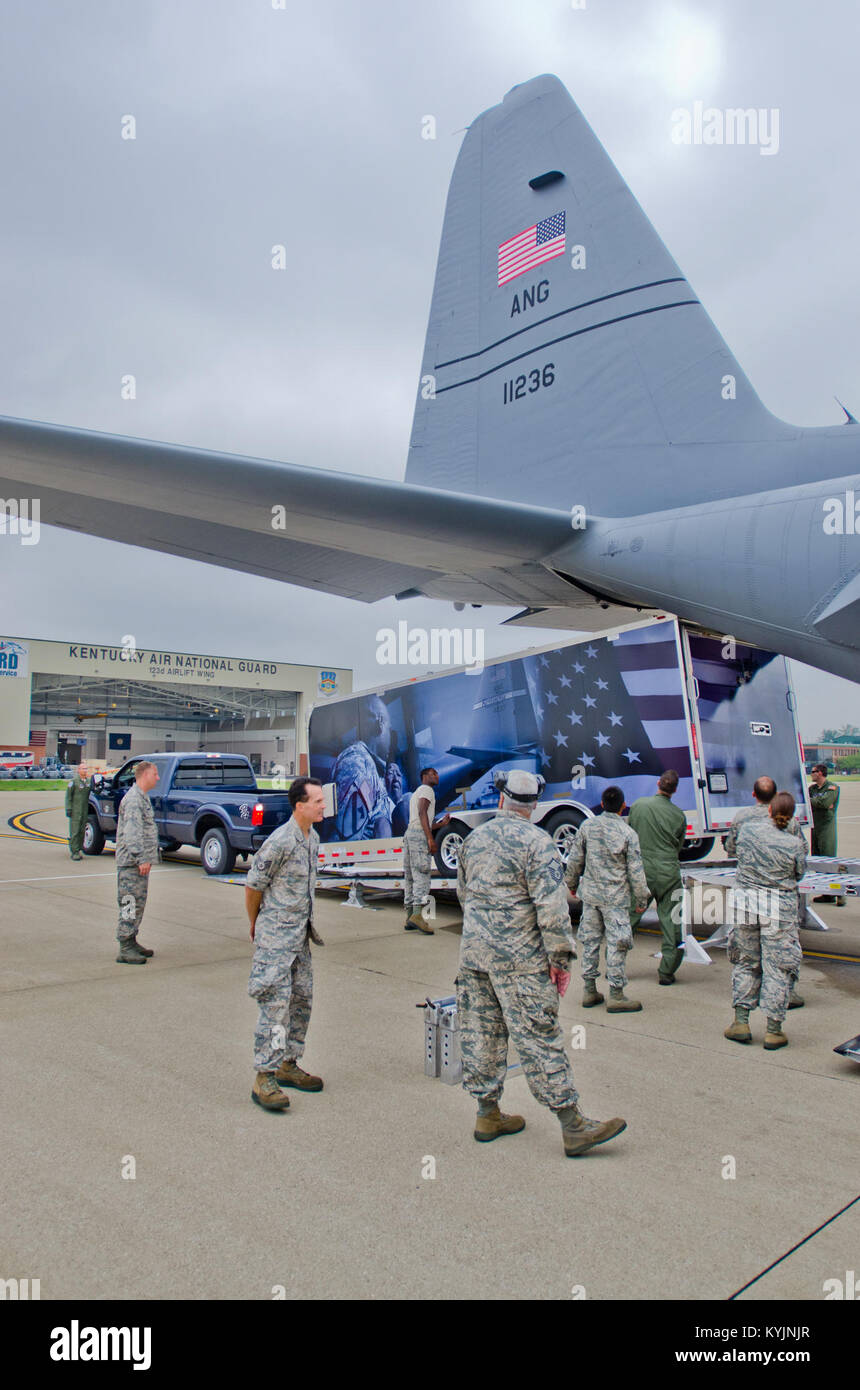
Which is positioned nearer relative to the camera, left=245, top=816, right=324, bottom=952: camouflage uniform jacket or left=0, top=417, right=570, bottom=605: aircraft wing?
left=245, top=816, right=324, bottom=952: camouflage uniform jacket

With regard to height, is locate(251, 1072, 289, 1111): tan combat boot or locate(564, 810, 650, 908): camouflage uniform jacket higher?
locate(564, 810, 650, 908): camouflage uniform jacket

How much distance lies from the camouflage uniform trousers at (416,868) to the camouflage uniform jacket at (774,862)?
14.0ft

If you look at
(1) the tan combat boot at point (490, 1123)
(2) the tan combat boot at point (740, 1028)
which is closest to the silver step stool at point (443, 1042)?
(1) the tan combat boot at point (490, 1123)

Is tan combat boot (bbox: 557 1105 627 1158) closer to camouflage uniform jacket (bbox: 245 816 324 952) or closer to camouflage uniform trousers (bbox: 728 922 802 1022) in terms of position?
camouflage uniform jacket (bbox: 245 816 324 952)

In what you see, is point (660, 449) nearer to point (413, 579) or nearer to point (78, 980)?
point (413, 579)

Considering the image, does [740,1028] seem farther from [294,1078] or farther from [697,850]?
[697,850]

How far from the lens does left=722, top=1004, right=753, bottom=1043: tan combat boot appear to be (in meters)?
5.43

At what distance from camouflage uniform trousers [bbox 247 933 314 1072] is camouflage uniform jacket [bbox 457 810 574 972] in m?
1.03

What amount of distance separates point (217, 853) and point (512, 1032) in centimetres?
1034

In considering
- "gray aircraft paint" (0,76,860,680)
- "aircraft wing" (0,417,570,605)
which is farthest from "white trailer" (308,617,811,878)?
"aircraft wing" (0,417,570,605)

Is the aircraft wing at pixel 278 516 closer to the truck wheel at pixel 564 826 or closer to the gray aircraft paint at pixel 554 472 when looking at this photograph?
the gray aircraft paint at pixel 554 472

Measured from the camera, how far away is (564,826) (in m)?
9.61

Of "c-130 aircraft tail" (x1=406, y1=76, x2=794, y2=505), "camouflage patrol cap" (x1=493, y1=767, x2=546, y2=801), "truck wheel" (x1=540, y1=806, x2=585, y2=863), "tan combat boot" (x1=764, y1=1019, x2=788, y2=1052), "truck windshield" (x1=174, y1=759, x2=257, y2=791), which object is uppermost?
"c-130 aircraft tail" (x1=406, y1=76, x2=794, y2=505)

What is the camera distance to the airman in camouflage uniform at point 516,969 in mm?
3799
